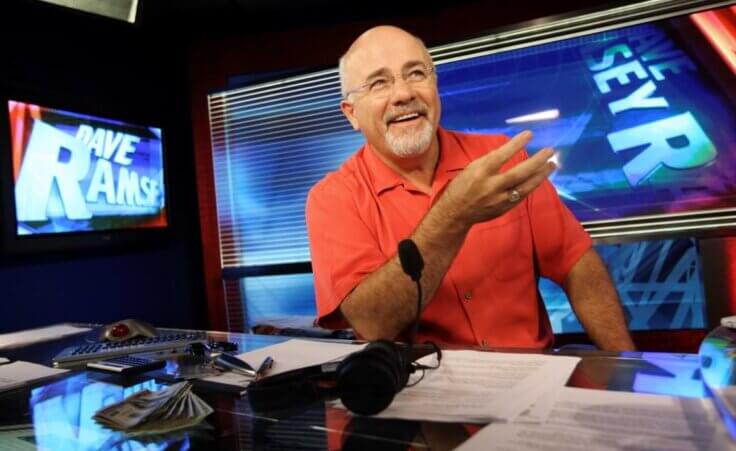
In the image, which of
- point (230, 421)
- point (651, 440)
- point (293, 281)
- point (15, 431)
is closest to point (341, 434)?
point (230, 421)

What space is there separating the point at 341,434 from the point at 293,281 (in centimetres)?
294

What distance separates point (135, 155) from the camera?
3.40 metres

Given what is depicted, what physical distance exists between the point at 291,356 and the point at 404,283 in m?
0.31

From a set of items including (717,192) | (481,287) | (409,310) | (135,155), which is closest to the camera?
(409,310)

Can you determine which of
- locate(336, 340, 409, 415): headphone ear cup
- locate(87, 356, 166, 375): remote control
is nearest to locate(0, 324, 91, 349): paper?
locate(87, 356, 166, 375): remote control

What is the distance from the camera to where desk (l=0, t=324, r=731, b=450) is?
65 cm

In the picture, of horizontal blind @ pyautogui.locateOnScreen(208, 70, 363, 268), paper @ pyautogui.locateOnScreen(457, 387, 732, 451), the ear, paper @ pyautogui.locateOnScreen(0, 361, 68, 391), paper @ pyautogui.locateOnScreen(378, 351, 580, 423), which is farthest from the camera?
horizontal blind @ pyautogui.locateOnScreen(208, 70, 363, 268)

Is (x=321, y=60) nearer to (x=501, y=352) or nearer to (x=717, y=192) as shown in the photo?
(x=717, y=192)

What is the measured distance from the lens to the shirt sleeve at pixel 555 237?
1.57m

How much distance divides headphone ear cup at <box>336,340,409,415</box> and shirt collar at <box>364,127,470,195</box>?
0.90 meters

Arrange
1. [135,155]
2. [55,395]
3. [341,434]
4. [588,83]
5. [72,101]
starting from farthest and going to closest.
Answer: [135,155]
[72,101]
[588,83]
[55,395]
[341,434]

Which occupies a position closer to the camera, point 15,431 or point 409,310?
point 15,431

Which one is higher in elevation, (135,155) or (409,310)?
(135,155)

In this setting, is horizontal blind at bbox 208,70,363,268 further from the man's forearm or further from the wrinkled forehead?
the man's forearm
